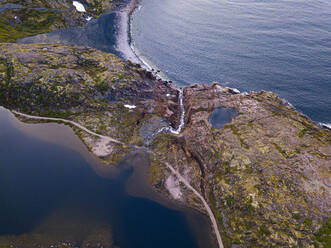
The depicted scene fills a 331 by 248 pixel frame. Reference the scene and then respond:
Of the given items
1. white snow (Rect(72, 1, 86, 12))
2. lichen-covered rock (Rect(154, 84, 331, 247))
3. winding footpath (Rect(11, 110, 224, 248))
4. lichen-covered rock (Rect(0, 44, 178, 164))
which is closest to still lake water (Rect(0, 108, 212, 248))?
winding footpath (Rect(11, 110, 224, 248))

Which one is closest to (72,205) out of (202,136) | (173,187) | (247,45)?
(173,187)

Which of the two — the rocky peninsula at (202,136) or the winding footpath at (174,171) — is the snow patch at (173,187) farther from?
the winding footpath at (174,171)

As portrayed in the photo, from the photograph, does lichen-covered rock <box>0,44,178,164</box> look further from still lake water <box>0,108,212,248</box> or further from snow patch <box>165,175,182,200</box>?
snow patch <box>165,175,182,200</box>

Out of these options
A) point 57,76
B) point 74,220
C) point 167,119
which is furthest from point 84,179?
point 57,76

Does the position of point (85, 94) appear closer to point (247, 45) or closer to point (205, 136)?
point (205, 136)

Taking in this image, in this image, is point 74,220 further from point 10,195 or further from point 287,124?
point 287,124

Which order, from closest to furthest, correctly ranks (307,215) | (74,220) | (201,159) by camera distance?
(307,215)
(74,220)
(201,159)

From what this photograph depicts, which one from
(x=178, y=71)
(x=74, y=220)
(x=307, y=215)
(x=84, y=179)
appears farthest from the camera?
(x=178, y=71)
